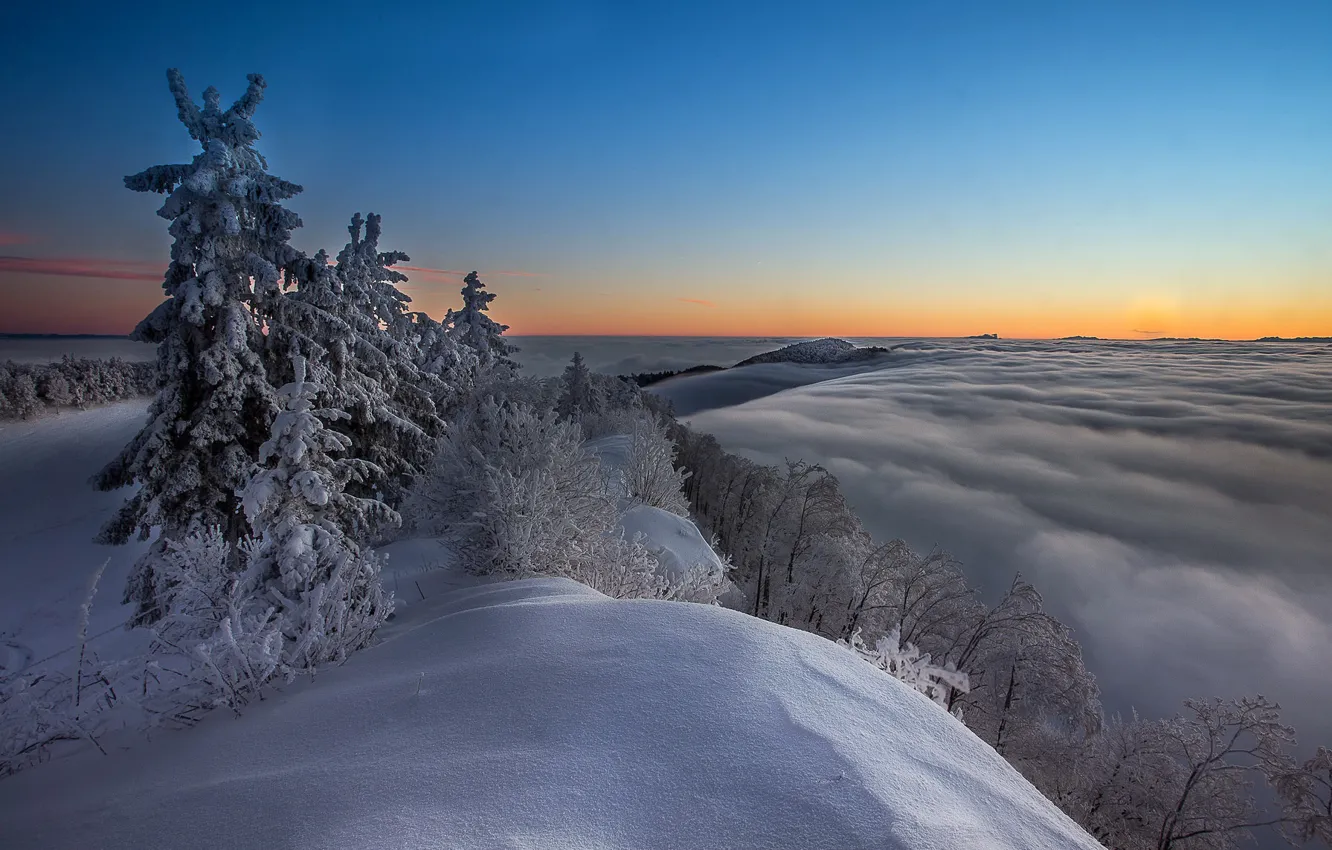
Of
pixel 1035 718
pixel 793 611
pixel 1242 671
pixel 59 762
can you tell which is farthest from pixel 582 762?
pixel 1242 671

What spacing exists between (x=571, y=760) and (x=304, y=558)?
5.18m

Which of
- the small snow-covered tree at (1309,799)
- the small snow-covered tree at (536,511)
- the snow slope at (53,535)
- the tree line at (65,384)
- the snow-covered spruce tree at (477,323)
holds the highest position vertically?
the snow-covered spruce tree at (477,323)

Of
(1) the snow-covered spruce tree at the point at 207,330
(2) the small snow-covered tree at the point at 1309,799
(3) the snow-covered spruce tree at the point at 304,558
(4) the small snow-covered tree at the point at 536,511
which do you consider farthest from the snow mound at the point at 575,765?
(2) the small snow-covered tree at the point at 1309,799

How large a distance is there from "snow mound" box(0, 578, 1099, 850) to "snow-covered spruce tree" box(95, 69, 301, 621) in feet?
26.5

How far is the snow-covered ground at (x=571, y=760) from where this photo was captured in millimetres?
2740

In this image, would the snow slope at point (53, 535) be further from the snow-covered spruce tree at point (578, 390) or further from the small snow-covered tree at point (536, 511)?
the snow-covered spruce tree at point (578, 390)

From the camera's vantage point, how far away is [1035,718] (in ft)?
55.7

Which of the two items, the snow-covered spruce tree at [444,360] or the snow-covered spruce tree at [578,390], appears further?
the snow-covered spruce tree at [578,390]

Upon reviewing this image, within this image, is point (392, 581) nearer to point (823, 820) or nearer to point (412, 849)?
point (412, 849)

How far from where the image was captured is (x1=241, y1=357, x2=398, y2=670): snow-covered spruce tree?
5.38 meters

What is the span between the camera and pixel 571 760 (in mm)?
3158

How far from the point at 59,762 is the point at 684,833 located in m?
4.89

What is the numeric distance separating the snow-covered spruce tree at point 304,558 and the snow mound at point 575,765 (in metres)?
0.72

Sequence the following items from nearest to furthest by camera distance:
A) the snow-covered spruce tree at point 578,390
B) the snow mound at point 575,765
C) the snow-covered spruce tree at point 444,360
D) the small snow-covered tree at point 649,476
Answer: the snow mound at point 575,765 → the small snow-covered tree at point 649,476 → the snow-covered spruce tree at point 444,360 → the snow-covered spruce tree at point 578,390
